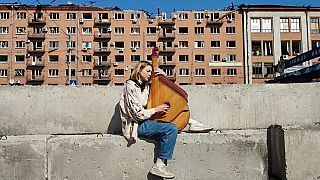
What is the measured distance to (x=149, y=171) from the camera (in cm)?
400

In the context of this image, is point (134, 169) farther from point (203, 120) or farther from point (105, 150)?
point (203, 120)

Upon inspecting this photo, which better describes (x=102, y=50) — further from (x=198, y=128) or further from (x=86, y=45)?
(x=198, y=128)

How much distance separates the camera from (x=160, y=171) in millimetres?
3910

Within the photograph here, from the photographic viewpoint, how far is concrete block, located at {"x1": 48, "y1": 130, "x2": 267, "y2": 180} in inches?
156

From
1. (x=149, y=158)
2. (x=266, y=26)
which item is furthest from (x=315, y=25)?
(x=149, y=158)

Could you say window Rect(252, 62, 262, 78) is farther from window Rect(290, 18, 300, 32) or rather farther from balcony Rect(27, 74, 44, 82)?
balcony Rect(27, 74, 44, 82)

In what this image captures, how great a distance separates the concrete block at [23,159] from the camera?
3.89m

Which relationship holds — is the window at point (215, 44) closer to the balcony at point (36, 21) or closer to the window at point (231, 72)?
the window at point (231, 72)

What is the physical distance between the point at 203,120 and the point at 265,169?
829mm

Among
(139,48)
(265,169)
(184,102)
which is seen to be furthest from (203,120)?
(139,48)

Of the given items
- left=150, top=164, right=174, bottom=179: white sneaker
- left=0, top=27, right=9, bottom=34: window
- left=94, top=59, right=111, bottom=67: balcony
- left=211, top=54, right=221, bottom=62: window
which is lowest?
left=150, top=164, right=174, bottom=179: white sneaker

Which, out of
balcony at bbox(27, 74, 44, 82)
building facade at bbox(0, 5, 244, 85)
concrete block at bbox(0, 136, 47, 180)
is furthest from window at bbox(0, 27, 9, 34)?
concrete block at bbox(0, 136, 47, 180)

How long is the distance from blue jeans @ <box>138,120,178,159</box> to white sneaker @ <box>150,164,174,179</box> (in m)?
0.11

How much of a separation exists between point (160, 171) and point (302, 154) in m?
1.42
